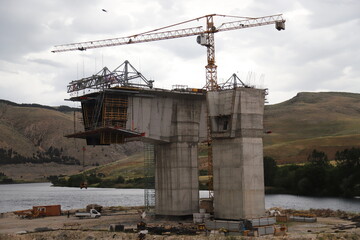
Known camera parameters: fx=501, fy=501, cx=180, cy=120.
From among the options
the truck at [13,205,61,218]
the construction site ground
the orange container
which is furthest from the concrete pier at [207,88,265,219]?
the truck at [13,205,61,218]

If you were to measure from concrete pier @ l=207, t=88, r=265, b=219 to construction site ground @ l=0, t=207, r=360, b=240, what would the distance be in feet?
16.6

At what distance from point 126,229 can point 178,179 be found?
1240 centimetres

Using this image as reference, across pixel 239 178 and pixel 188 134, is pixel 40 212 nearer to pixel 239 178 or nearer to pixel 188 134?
pixel 188 134

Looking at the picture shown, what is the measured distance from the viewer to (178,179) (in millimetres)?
66688

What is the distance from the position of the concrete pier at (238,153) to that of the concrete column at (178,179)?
6682mm

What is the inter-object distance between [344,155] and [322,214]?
61.9 metres

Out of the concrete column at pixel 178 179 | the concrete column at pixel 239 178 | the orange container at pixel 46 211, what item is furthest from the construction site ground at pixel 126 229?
the concrete column at pixel 239 178

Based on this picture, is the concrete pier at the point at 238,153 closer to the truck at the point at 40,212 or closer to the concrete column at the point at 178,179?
the concrete column at the point at 178,179

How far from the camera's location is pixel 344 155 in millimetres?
128000

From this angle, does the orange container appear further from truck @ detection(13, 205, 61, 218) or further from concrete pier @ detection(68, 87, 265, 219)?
concrete pier @ detection(68, 87, 265, 219)

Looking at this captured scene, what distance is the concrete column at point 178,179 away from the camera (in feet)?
218

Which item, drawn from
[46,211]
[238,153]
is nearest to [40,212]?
[46,211]

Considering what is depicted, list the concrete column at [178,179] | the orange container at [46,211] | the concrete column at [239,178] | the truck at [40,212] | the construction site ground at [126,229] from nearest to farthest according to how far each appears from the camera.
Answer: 1. the construction site ground at [126,229]
2. the concrete column at [239,178]
3. the concrete column at [178,179]
4. the truck at [40,212]
5. the orange container at [46,211]

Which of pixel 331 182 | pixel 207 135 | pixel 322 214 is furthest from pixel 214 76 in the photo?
pixel 331 182
